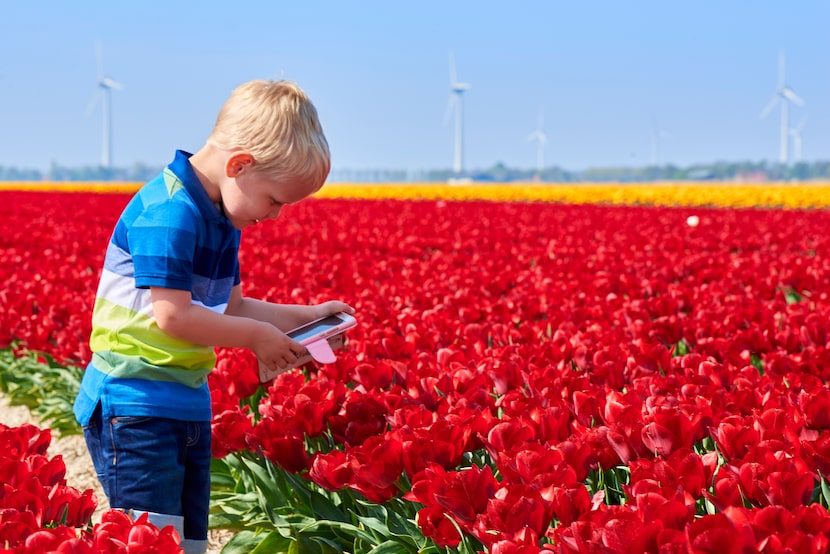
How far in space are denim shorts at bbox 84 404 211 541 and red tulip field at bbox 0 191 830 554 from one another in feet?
0.51

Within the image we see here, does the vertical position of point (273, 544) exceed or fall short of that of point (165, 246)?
it falls short

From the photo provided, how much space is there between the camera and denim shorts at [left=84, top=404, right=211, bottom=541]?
2350 millimetres

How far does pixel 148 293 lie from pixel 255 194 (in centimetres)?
38

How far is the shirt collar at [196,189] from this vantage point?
2.34 meters

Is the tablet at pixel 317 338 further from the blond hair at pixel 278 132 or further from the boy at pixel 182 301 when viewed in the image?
the blond hair at pixel 278 132

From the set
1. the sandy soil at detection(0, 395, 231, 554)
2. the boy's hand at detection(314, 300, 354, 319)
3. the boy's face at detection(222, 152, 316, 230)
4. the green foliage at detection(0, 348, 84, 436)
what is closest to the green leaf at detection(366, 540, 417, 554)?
the boy's hand at detection(314, 300, 354, 319)

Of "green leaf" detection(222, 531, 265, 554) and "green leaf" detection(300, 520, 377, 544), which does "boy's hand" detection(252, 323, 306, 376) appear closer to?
Result: "green leaf" detection(300, 520, 377, 544)

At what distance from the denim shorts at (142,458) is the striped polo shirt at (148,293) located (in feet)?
0.10

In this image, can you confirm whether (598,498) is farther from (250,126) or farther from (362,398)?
(250,126)

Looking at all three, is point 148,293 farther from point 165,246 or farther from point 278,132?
point 278,132

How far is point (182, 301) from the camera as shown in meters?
2.28

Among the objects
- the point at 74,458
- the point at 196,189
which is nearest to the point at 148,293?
the point at 196,189

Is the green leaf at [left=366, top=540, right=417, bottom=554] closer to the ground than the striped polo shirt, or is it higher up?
closer to the ground

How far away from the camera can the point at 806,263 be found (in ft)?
23.2
